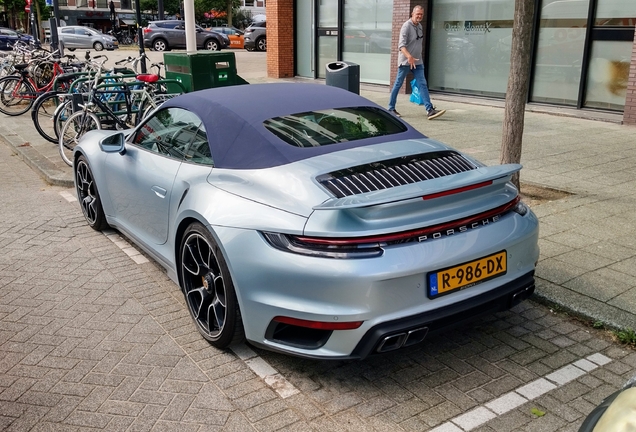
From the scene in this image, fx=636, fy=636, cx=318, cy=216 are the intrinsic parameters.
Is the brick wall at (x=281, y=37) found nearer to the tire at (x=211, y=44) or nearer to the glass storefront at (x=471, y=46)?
the glass storefront at (x=471, y=46)

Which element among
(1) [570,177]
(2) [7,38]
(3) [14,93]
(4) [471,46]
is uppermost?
(4) [471,46]

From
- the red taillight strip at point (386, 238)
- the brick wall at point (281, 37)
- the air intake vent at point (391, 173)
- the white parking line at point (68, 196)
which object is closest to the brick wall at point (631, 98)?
the air intake vent at point (391, 173)

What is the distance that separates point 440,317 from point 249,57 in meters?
28.2

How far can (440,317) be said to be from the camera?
310 centimetres

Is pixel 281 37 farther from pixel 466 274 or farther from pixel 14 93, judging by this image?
pixel 466 274

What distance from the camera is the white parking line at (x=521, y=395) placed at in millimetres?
2996

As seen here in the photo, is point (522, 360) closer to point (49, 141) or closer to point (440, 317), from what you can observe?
point (440, 317)

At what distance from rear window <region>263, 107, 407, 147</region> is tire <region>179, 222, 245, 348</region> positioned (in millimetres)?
770

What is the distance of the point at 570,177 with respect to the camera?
7.24 metres

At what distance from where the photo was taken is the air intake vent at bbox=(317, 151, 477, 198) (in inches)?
129

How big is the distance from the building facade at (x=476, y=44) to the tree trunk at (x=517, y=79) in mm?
5163

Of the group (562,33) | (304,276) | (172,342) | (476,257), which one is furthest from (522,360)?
(562,33)

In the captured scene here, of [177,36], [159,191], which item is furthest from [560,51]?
[177,36]

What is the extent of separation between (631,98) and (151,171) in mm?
8827
